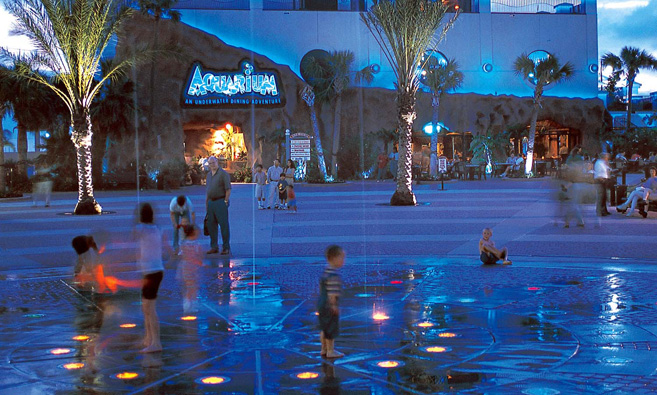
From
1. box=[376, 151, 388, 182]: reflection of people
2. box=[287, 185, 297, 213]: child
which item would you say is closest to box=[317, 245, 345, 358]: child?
box=[287, 185, 297, 213]: child

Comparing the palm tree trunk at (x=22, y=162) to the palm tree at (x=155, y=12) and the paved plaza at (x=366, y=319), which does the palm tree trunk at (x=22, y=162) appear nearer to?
the palm tree at (x=155, y=12)

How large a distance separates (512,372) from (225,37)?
42.8 m

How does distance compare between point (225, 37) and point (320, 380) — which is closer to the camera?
point (320, 380)

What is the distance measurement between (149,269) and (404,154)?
18131 mm

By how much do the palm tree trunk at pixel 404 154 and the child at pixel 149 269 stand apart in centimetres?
1766

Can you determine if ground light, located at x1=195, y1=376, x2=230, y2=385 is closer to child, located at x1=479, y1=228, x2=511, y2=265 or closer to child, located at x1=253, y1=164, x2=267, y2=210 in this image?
child, located at x1=479, y1=228, x2=511, y2=265

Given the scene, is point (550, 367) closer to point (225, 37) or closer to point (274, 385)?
point (274, 385)

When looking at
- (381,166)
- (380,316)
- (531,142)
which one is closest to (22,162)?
(381,166)

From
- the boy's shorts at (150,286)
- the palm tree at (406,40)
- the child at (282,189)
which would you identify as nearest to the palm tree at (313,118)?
the palm tree at (406,40)

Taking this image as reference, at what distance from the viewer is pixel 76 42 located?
2278 centimetres

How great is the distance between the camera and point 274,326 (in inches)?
317

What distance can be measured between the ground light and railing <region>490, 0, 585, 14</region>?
4878 cm

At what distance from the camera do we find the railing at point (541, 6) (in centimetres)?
5162

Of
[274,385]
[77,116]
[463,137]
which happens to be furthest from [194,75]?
[274,385]
